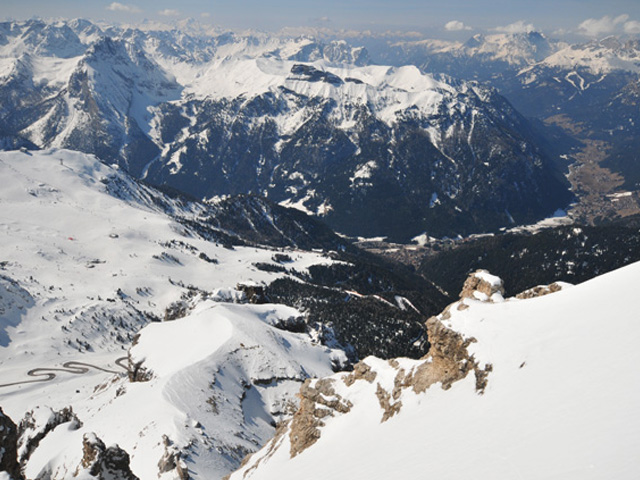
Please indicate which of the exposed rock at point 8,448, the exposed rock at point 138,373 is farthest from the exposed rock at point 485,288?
the exposed rock at point 138,373

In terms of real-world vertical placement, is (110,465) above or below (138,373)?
above

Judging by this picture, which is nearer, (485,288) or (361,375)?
(361,375)

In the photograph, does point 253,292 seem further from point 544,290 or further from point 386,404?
point 386,404

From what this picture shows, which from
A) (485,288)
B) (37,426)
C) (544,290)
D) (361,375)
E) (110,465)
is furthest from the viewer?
(37,426)

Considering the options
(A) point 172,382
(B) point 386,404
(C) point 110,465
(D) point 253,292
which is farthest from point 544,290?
(D) point 253,292

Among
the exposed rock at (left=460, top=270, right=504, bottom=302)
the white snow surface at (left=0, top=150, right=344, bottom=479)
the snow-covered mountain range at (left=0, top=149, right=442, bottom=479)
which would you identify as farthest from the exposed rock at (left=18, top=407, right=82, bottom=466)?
the exposed rock at (left=460, top=270, right=504, bottom=302)

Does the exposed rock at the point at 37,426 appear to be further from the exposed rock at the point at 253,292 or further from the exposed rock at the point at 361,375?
the exposed rock at the point at 253,292
